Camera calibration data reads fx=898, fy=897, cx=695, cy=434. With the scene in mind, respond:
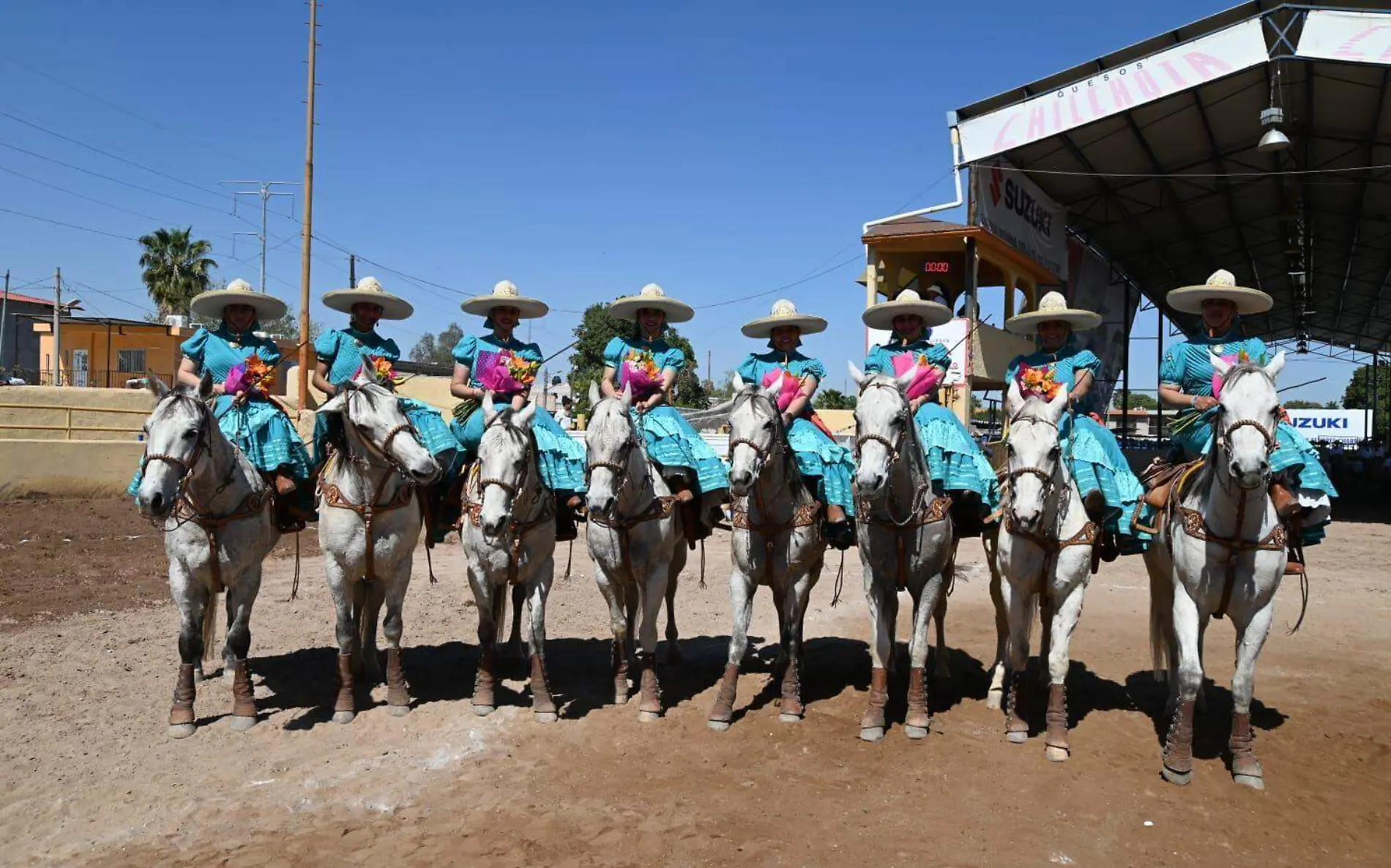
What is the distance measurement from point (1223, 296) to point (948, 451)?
2189 millimetres

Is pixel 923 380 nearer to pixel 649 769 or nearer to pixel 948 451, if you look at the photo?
pixel 948 451

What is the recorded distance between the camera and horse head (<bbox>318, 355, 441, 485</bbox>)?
5.85 metres

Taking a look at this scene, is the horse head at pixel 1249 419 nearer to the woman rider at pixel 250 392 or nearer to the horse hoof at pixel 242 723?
the woman rider at pixel 250 392

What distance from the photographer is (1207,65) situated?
1404cm

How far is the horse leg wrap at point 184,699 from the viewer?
5871 mm

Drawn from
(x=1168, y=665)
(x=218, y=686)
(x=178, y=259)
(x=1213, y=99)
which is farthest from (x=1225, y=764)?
(x=178, y=259)

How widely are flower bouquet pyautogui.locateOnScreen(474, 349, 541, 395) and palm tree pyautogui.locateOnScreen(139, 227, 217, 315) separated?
121ft

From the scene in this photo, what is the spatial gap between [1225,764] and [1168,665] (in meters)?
1.49

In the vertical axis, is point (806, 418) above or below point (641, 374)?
below

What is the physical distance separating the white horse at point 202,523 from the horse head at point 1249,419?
5999 millimetres

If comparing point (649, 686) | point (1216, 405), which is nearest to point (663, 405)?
point (649, 686)

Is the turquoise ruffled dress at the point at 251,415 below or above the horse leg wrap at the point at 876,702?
above

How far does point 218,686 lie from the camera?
22.6ft

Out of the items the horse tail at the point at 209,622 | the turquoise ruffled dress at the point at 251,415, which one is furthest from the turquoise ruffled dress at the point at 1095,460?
the horse tail at the point at 209,622
